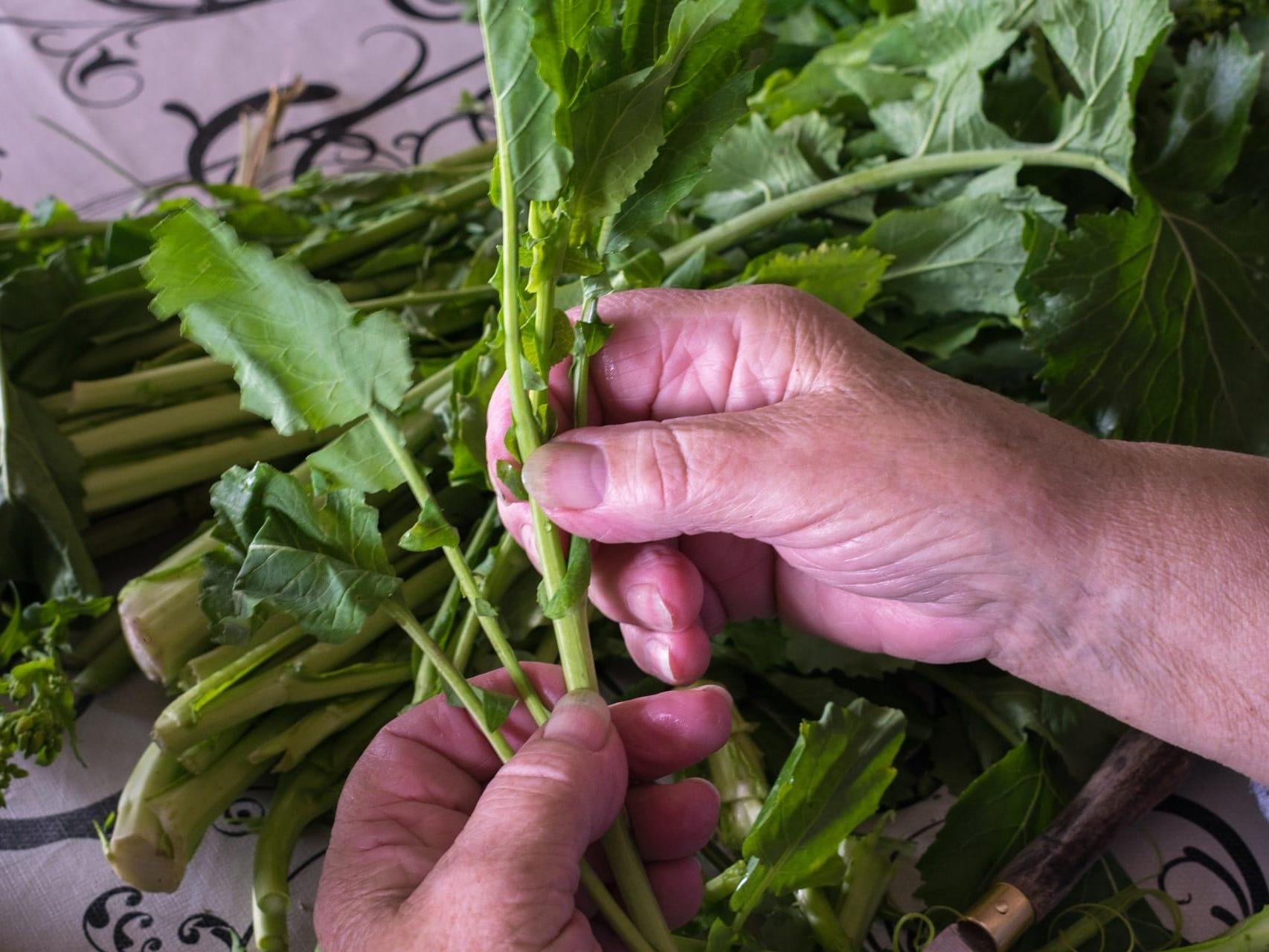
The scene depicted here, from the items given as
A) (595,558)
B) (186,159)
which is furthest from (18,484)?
(186,159)

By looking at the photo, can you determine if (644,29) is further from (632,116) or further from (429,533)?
(429,533)

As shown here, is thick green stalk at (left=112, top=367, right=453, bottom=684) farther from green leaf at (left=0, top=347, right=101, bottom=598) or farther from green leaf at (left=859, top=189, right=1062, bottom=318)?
green leaf at (left=859, top=189, right=1062, bottom=318)

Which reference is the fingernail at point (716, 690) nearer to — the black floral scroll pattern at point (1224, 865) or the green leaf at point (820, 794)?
the green leaf at point (820, 794)

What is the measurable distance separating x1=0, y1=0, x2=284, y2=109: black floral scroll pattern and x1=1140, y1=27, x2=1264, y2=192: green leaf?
3.70ft

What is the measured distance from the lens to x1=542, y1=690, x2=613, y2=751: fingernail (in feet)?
1.66

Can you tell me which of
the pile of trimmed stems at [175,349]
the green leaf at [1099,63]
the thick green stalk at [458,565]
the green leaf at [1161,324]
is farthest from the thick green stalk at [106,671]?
the green leaf at [1099,63]

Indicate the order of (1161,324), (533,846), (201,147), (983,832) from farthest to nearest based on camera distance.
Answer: (201,147) → (1161,324) → (983,832) → (533,846)

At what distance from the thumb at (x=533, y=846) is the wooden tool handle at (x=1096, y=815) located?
283mm

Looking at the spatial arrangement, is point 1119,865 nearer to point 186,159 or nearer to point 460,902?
point 460,902

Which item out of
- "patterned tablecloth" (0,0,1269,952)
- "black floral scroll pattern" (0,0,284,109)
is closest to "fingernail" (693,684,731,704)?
"patterned tablecloth" (0,0,1269,952)

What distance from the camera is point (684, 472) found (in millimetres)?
527

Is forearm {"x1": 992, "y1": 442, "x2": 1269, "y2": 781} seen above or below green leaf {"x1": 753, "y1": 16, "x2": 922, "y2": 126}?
below

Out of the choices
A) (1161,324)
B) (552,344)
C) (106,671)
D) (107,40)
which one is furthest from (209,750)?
(107,40)

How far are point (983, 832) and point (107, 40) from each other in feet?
4.44
